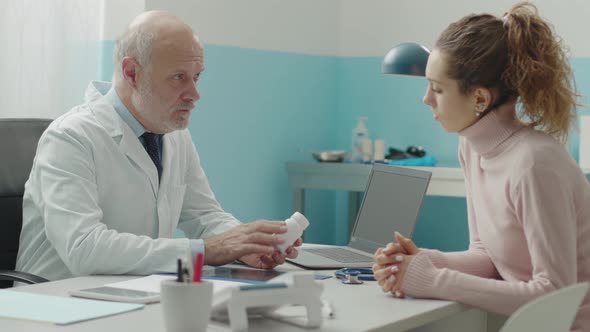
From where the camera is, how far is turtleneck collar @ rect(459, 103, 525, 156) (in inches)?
73.4

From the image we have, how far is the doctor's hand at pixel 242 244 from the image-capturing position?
2012 mm

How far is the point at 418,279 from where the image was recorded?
175 centimetres

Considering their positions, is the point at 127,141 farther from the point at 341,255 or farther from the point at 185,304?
the point at 185,304

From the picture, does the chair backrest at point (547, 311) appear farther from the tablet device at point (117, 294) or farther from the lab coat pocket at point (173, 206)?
the lab coat pocket at point (173, 206)

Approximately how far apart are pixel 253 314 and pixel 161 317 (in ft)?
0.50

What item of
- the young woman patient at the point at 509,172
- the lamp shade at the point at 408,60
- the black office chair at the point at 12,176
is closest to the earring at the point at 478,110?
the young woman patient at the point at 509,172

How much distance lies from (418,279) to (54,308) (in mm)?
674

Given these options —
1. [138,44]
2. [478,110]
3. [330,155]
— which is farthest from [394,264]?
[330,155]

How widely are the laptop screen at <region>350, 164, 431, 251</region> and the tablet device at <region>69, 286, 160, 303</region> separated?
29.4 inches

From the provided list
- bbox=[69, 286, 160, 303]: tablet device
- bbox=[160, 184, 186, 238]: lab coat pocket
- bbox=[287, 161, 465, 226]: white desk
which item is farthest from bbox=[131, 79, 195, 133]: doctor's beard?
bbox=[287, 161, 465, 226]: white desk

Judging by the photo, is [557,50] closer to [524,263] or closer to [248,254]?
[524,263]

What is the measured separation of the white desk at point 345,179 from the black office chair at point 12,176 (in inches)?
80.5

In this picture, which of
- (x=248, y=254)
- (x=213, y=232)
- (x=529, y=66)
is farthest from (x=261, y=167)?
(x=529, y=66)

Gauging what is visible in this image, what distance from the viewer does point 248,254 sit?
202cm
